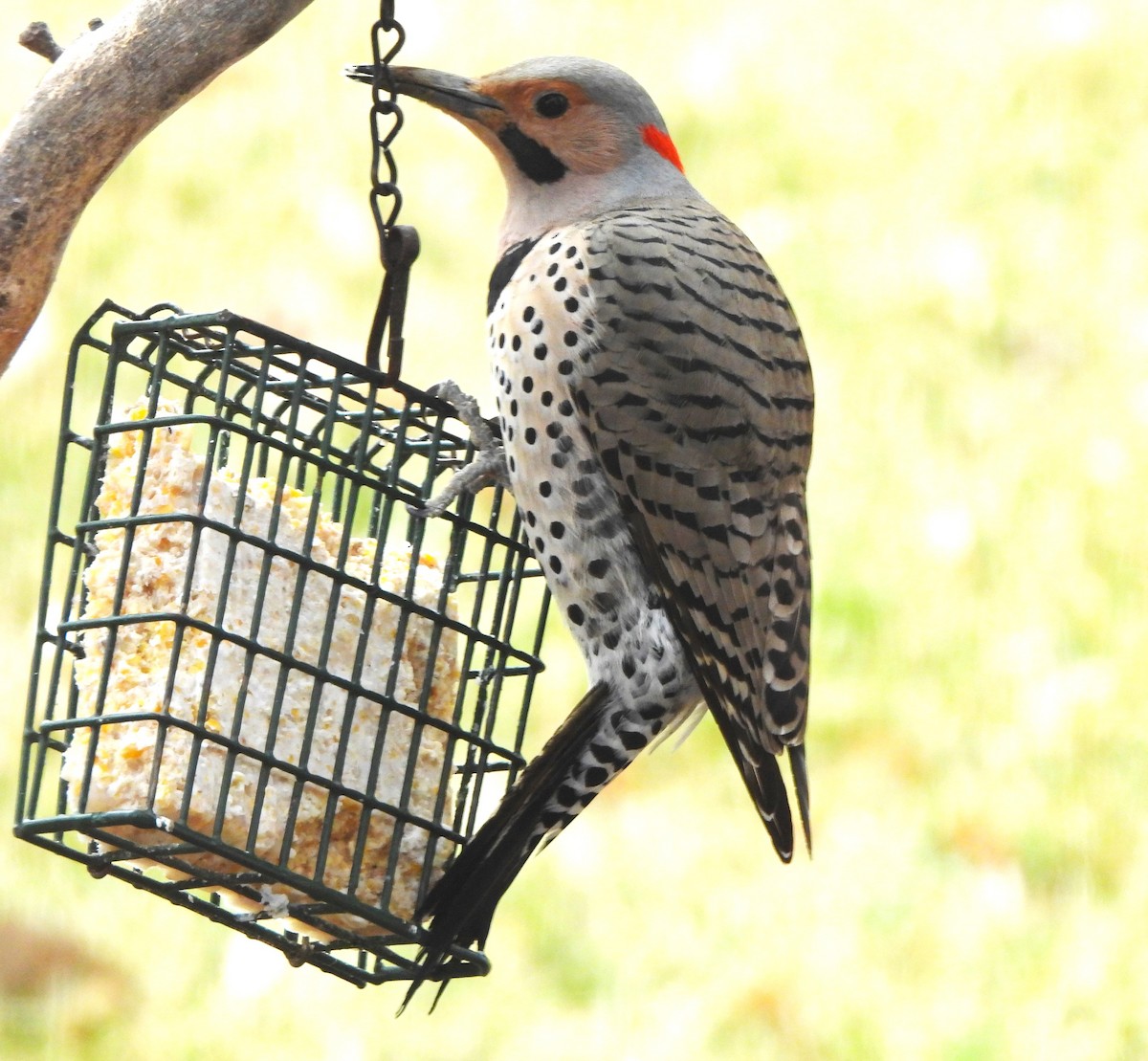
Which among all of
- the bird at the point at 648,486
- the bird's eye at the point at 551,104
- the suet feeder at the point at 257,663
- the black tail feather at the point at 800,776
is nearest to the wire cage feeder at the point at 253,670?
the suet feeder at the point at 257,663

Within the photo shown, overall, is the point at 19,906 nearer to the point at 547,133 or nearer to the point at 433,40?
the point at 547,133

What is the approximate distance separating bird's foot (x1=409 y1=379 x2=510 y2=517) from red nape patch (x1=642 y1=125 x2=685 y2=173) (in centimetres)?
57

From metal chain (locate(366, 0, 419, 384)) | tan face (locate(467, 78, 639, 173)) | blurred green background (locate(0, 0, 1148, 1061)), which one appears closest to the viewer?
metal chain (locate(366, 0, 419, 384))

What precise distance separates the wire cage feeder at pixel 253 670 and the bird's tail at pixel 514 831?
0.15 feet

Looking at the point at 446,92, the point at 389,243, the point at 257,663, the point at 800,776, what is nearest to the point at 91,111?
the point at 389,243

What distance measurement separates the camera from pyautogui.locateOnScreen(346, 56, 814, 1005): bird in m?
3.17

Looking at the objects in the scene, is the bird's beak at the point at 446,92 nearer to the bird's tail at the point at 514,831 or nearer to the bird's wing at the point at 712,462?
the bird's wing at the point at 712,462

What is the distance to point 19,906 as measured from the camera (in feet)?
14.1

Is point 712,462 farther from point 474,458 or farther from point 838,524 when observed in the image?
point 838,524

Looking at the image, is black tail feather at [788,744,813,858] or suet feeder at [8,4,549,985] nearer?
suet feeder at [8,4,549,985]

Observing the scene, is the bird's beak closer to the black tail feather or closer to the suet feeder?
the suet feeder

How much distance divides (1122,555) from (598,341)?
248cm

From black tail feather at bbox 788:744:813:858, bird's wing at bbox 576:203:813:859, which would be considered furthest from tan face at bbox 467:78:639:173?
black tail feather at bbox 788:744:813:858

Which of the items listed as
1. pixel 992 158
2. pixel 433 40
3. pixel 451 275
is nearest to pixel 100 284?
pixel 451 275
